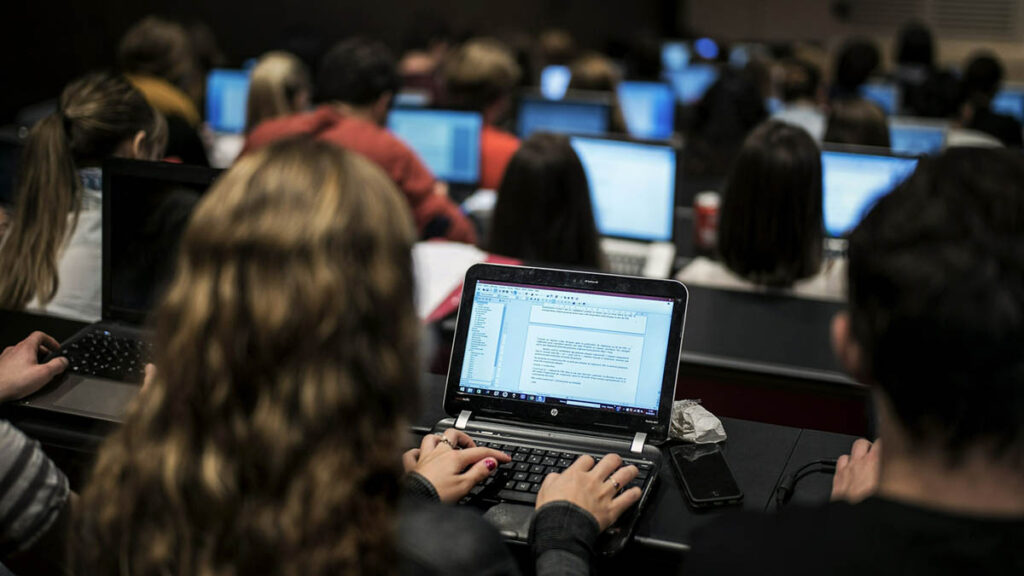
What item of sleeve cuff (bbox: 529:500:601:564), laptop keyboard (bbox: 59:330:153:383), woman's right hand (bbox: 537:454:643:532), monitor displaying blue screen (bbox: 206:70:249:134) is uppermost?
woman's right hand (bbox: 537:454:643:532)

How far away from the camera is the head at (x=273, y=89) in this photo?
4055 mm

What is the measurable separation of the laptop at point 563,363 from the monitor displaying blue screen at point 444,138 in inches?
102

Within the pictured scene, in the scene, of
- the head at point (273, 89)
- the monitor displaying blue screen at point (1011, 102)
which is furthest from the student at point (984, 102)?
the head at point (273, 89)

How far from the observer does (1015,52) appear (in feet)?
Answer: 34.7

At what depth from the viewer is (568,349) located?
1.47 m

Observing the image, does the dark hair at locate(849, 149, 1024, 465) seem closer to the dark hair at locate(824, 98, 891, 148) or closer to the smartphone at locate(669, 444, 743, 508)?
the smartphone at locate(669, 444, 743, 508)

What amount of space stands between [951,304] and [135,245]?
1.46 metres

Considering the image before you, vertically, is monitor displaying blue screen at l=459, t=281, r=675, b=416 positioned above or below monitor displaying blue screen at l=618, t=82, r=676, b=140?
above

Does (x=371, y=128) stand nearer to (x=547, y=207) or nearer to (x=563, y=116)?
(x=547, y=207)

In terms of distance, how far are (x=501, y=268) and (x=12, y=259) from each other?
1027mm

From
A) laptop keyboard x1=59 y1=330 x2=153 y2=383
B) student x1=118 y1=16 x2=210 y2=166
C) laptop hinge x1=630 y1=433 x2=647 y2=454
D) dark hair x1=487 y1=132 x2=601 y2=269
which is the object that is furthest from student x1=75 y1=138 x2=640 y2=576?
student x1=118 y1=16 x2=210 y2=166

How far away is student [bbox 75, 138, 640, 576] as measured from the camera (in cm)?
86

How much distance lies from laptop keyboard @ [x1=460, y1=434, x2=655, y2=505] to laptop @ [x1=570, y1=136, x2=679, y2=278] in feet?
5.32

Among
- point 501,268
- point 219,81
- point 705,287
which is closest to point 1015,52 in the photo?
point 219,81
